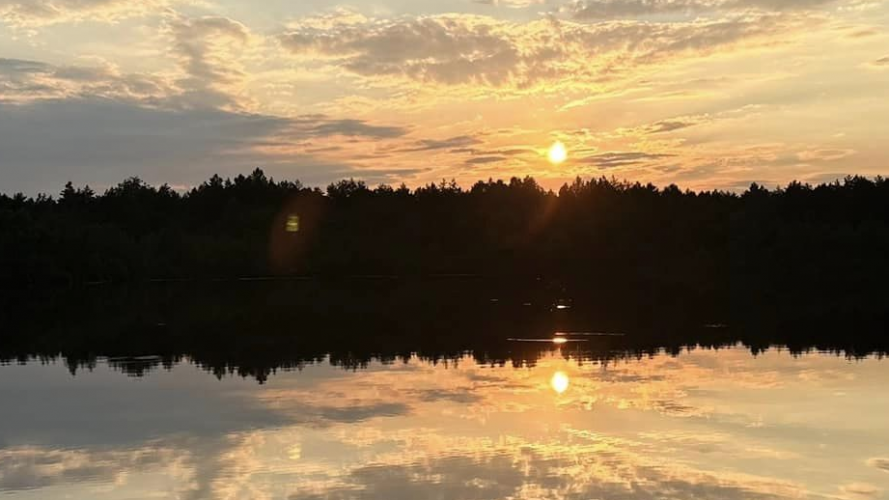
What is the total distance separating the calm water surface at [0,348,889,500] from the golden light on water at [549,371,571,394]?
0.12m

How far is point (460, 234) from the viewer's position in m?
100

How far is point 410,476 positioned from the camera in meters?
11.7

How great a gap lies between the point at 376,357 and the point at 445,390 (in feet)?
19.3

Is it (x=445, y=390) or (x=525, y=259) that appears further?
(x=525, y=259)

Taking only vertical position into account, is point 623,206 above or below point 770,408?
above

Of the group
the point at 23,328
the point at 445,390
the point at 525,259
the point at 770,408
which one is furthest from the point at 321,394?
the point at 525,259

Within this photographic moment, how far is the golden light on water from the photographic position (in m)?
18.3

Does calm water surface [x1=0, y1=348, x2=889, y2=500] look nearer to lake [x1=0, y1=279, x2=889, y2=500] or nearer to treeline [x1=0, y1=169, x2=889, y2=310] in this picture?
lake [x1=0, y1=279, x2=889, y2=500]

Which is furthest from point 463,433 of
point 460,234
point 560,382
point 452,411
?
point 460,234

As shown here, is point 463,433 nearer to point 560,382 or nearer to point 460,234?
point 560,382

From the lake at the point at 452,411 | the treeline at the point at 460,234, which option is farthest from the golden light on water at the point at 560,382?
the treeline at the point at 460,234

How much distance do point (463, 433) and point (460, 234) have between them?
85.9 metres

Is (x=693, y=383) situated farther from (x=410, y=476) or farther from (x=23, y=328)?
(x=23, y=328)

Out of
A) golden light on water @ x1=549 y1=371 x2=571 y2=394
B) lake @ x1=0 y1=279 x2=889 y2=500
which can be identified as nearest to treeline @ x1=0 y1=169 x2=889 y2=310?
lake @ x1=0 y1=279 x2=889 y2=500
